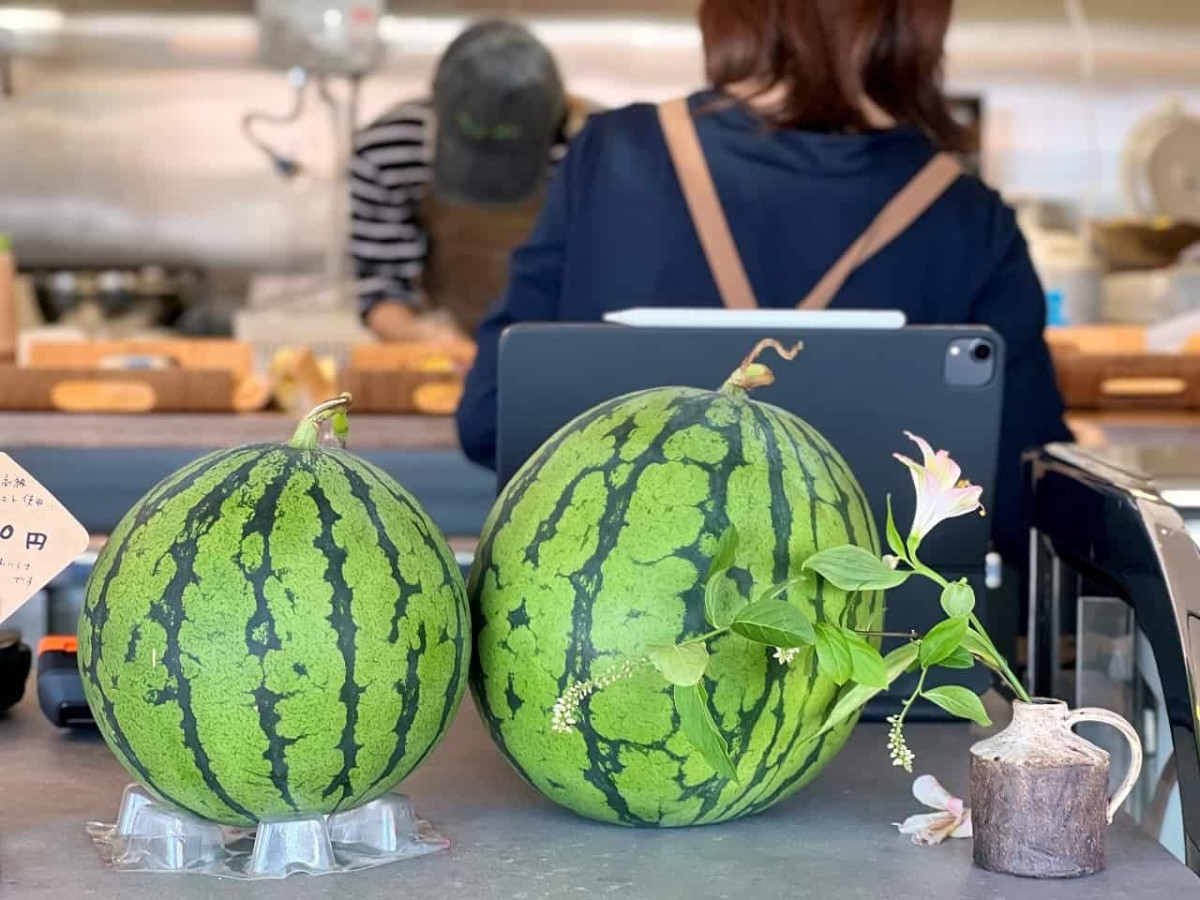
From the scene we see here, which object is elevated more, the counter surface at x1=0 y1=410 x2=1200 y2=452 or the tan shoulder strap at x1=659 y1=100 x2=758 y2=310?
the tan shoulder strap at x1=659 y1=100 x2=758 y2=310

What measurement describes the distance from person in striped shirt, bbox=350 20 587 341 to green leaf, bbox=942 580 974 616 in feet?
10.6

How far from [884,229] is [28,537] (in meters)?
1.05

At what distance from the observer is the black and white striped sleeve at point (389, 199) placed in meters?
4.23

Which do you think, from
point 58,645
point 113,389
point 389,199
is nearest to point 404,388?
point 113,389

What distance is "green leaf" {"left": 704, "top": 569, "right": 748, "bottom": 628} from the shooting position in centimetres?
76

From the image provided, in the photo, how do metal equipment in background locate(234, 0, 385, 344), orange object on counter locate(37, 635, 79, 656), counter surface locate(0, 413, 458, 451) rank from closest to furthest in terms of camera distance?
orange object on counter locate(37, 635, 79, 656) < counter surface locate(0, 413, 458, 451) < metal equipment in background locate(234, 0, 385, 344)

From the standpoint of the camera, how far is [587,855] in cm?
81

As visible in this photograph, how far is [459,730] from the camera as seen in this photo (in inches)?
41.7

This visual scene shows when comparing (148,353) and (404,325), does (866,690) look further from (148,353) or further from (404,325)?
(404,325)

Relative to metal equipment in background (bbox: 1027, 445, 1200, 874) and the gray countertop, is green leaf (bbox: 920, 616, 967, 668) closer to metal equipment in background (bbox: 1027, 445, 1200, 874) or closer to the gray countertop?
the gray countertop

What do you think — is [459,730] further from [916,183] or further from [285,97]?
[285,97]

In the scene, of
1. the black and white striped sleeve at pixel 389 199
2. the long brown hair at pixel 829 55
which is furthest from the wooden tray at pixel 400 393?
the black and white striped sleeve at pixel 389 199

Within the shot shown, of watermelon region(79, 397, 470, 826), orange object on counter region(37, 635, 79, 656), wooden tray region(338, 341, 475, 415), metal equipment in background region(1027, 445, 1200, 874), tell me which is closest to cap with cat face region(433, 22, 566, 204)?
wooden tray region(338, 341, 475, 415)

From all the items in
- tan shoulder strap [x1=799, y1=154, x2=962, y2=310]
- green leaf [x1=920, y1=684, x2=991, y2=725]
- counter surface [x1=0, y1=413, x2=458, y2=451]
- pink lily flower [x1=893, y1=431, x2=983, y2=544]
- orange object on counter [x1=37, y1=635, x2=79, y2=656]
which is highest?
tan shoulder strap [x1=799, y1=154, x2=962, y2=310]
